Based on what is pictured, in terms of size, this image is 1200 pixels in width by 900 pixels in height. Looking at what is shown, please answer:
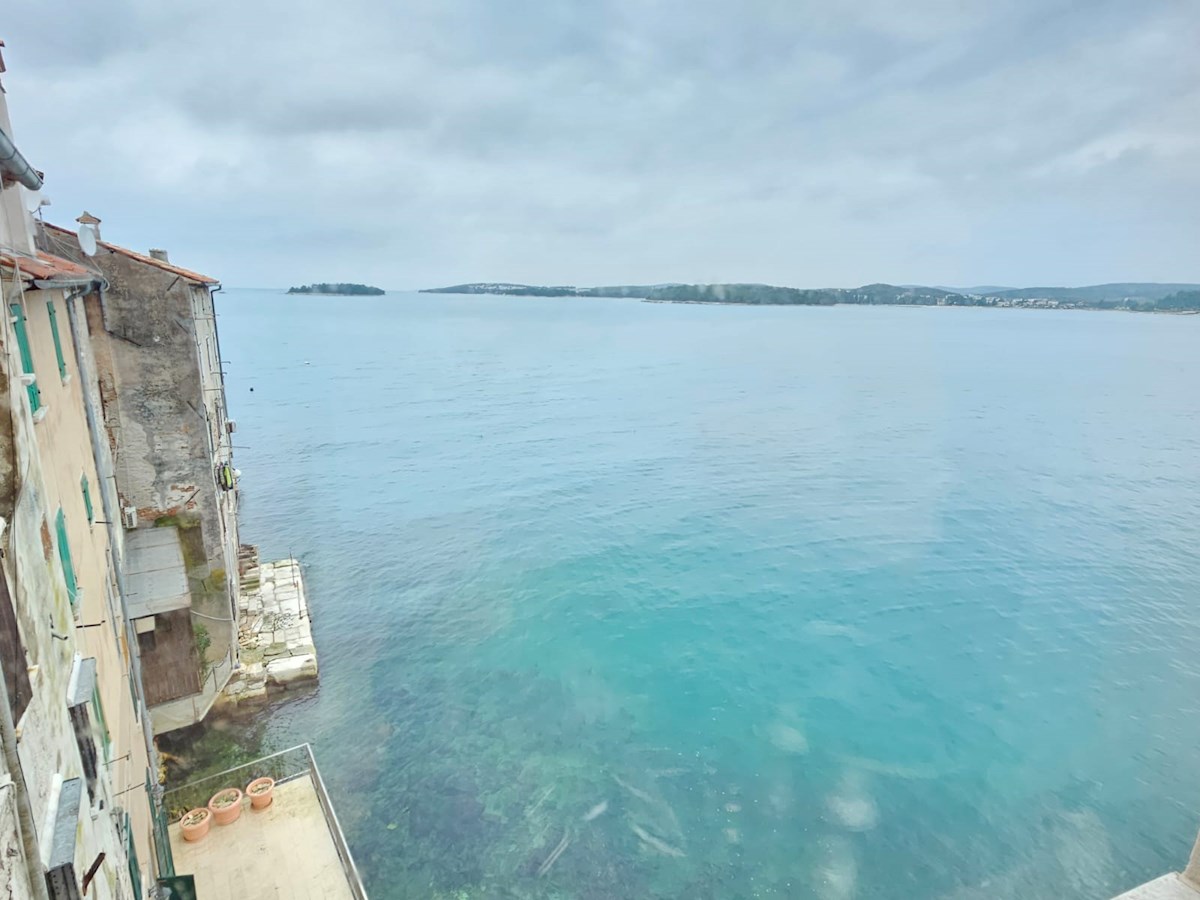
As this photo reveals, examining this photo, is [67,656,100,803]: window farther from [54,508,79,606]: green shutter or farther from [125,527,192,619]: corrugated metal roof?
[125,527,192,619]: corrugated metal roof

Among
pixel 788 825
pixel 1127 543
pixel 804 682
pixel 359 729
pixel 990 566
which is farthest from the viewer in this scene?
pixel 1127 543

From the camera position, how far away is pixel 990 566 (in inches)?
1391

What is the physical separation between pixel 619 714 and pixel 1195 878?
15765 mm

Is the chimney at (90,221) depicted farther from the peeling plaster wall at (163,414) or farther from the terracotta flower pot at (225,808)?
the terracotta flower pot at (225,808)

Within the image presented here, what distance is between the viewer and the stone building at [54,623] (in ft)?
17.0

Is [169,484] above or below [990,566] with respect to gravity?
above

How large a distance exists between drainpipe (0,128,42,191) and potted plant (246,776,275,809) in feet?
48.1

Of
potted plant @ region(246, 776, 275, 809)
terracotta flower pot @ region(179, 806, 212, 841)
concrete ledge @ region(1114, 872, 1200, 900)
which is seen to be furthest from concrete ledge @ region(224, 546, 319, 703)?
concrete ledge @ region(1114, 872, 1200, 900)

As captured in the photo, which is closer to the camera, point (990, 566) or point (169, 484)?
point (169, 484)

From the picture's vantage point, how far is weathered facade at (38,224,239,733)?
16641mm

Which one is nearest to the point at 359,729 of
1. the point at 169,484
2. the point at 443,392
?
the point at 169,484

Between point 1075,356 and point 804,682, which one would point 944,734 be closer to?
point 804,682

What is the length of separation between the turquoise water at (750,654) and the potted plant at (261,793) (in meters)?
3.09

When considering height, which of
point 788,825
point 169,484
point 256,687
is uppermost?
point 169,484
